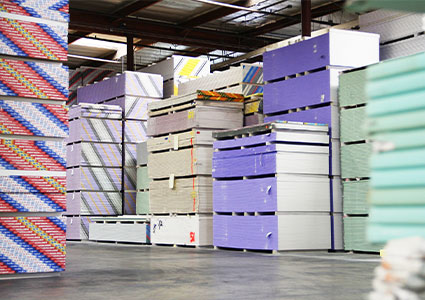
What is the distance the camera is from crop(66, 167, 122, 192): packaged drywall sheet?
1484 centimetres

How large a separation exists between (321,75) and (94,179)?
6661mm

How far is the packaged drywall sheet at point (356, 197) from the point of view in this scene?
31.0 ft

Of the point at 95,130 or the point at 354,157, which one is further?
the point at 95,130

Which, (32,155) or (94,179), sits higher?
(94,179)

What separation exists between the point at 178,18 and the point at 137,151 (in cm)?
647

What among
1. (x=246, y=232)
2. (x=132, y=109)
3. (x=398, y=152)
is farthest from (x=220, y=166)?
(x=398, y=152)

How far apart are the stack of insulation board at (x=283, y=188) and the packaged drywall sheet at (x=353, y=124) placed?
10.4 inches

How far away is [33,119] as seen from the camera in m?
6.73

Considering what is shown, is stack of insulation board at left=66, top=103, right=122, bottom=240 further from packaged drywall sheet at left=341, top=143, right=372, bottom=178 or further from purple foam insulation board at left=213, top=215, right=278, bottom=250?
packaged drywall sheet at left=341, top=143, right=372, bottom=178

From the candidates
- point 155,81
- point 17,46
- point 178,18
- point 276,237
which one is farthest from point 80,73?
point 17,46

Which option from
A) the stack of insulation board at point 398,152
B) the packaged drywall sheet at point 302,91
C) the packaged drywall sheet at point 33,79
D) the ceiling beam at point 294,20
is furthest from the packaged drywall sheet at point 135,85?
the stack of insulation board at point 398,152

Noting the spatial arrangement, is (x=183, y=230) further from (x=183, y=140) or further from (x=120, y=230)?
(x=120, y=230)

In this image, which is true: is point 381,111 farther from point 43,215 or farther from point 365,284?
point 43,215

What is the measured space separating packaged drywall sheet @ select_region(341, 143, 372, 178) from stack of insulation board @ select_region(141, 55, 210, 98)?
657cm
